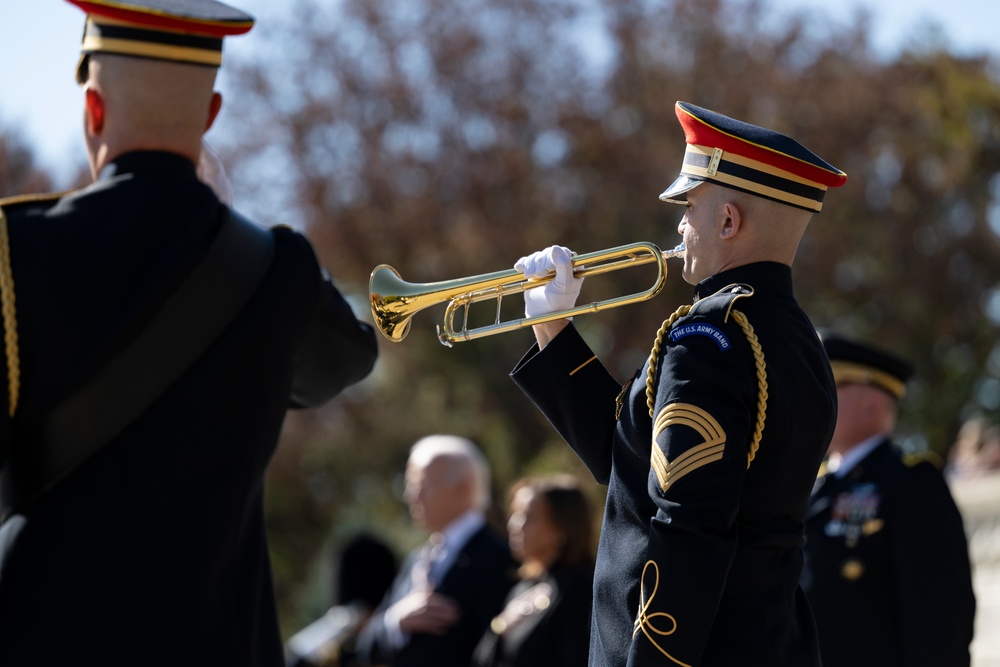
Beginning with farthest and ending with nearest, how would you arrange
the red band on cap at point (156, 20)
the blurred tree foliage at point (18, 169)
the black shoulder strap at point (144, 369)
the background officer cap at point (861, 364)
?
the blurred tree foliage at point (18, 169)
the background officer cap at point (861, 364)
the red band on cap at point (156, 20)
the black shoulder strap at point (144, 369)

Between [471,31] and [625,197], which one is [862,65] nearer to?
[625,197]

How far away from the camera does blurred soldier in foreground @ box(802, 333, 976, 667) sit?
4.96 metres

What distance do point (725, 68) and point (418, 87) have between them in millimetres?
4086

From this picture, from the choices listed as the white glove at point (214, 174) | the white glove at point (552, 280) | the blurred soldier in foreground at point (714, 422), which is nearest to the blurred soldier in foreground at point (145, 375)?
the white glove at point (214, 174)

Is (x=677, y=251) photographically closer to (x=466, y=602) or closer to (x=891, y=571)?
(x=891, y=571)

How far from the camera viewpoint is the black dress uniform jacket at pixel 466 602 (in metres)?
7.23

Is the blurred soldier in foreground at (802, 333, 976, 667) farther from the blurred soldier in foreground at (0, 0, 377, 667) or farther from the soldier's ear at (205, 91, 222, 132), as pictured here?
the soldier's ear at (205, 91, 222, 132)

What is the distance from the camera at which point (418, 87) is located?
18.6m

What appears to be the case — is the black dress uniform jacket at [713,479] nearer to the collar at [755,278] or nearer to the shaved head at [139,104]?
the collar at [755,278]

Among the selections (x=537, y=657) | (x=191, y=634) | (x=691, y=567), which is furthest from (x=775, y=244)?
(x=537, y=657)

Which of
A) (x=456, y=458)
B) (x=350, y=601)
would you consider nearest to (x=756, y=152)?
(x=456, y=458)

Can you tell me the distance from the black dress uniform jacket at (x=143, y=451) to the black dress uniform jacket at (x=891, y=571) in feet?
8.27

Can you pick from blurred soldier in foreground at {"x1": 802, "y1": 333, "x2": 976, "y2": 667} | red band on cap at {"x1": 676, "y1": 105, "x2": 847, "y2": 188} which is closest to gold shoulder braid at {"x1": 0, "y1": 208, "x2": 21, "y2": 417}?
red band on cap at {"x1": 676, "y1": 105, "x2": 847, "y2": 188}

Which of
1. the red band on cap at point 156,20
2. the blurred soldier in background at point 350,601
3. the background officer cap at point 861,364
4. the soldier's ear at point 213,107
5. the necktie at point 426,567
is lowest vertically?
the blurred soldier in background at point 350,601
